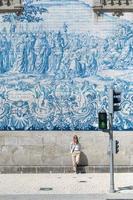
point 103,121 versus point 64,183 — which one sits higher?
point 103,121

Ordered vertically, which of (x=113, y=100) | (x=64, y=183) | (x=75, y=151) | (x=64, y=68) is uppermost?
(x=64, y=68)

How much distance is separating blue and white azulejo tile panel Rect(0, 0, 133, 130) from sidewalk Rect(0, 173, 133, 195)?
1.86 meters

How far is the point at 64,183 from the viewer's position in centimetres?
2352

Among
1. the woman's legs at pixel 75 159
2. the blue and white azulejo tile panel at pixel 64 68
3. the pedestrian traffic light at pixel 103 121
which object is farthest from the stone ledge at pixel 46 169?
the pedestrian traffic light at pixel 103 121

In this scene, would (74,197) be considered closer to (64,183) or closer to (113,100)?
(64,183)

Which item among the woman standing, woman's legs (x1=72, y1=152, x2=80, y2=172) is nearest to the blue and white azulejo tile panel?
the woman standing

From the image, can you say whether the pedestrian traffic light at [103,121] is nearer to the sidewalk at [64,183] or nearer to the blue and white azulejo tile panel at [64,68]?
the sidewalk at [64,183]

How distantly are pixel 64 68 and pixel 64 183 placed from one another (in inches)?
183

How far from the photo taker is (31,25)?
26.0 metres

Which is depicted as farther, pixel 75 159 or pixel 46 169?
pixel 46 169

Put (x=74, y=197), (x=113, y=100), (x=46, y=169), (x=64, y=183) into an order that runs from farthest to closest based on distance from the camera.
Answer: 1. (x=46, y=169)
2. (x=64, y=183)
3. (x=113, y=100)
4. (x=74, y=197)

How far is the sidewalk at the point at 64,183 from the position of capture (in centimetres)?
2191

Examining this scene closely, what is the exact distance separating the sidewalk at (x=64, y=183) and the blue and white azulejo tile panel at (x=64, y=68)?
186 cm

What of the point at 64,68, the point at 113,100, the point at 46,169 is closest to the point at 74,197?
the point at 113,100
